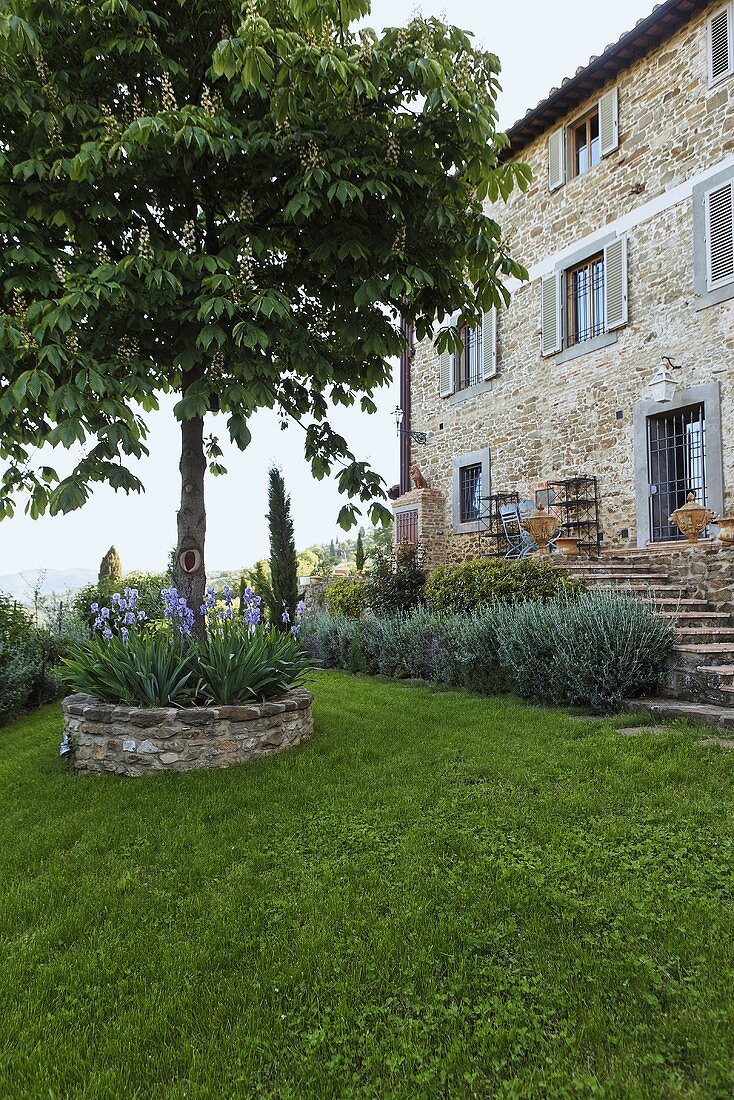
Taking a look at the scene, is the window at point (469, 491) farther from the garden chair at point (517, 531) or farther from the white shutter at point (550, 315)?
the white shutter at point (550, 315)

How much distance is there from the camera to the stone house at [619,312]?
362 inches

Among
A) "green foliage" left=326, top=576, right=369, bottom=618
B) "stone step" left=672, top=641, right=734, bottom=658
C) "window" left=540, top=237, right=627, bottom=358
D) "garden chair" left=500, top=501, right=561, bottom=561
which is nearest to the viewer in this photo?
"stone step" left=672, top=641, right=734, bottom=658

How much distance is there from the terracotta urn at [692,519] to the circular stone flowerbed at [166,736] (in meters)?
6.19

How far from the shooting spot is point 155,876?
3.09 meters

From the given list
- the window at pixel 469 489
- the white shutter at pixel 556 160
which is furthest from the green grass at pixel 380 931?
the white shutter at pixel 556 160

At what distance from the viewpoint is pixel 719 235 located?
9.17m

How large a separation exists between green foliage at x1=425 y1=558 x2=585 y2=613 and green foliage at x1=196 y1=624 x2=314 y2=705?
3011 millimetres

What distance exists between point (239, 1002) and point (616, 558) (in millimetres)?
8426

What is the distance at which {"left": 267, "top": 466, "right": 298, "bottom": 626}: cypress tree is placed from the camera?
43.3 ft

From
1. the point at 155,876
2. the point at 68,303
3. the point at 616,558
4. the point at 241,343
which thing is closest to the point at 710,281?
the point at 616,558

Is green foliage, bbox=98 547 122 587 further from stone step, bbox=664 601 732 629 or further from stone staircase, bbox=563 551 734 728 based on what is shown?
stone step, bbox=664 601 732 629

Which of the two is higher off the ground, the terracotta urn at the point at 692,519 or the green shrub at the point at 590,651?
the terracotta urn at the point at 692,519

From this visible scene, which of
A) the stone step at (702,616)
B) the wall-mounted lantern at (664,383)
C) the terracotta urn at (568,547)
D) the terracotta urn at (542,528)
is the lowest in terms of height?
the stone step at (702,616)

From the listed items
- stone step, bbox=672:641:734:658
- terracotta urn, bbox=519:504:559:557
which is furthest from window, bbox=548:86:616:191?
stone step, bbox=672:641:734:658
